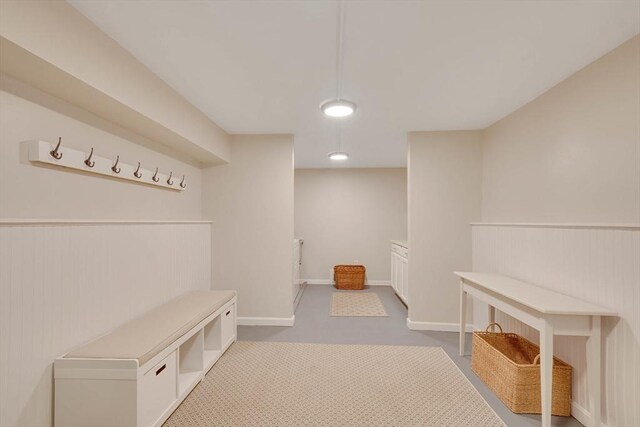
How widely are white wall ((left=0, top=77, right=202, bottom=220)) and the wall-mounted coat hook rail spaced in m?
0.05

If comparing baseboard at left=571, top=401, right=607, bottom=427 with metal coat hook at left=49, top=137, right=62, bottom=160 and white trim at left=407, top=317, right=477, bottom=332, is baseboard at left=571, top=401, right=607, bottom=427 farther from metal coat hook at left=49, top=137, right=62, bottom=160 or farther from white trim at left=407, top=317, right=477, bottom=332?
metal coat hook at left=49, top=137, right=62, bottom=160

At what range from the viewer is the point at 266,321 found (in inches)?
144

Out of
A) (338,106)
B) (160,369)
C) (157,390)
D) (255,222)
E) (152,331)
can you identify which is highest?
(338,106)

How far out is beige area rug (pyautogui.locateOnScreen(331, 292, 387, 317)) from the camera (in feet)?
13.6

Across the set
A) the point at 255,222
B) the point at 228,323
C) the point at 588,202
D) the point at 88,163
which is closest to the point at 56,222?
the point at 88,163

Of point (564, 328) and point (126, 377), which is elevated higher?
point (564, 328)

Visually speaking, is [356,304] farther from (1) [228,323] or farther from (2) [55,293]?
(2) [55,293]

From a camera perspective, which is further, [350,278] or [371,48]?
[350,278]

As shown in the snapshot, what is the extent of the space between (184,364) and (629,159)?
11.1 ft

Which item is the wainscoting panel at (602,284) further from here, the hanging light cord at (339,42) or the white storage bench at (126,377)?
the white storage bench at (126,377)

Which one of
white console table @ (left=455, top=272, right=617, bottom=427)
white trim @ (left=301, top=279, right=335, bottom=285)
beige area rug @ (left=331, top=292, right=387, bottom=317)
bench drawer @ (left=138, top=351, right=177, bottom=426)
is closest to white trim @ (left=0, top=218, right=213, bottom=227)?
bench drawer @ (left=138, top=351, right=177, bottom=426)

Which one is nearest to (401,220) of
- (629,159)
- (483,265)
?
(483,265)

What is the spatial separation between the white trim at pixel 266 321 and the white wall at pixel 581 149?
2.71m

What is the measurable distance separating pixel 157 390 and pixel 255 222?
2.15m
